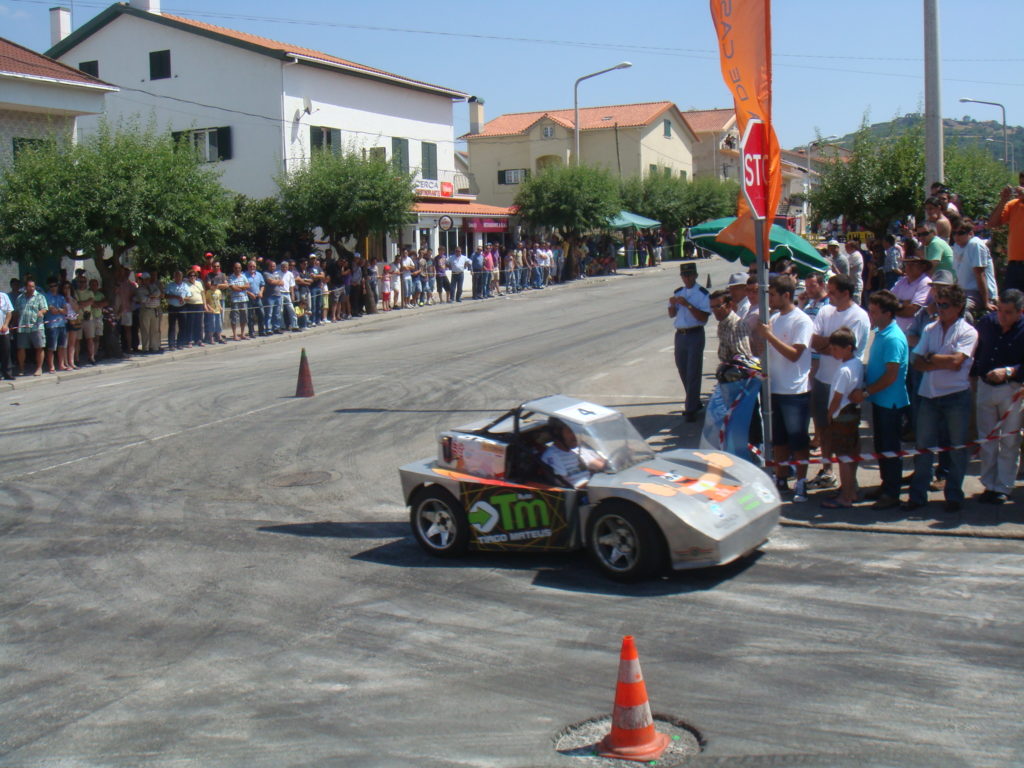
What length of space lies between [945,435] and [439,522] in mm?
4485

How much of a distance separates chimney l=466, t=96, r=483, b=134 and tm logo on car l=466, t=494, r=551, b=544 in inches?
2356

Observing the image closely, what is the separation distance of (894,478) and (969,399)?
3.10 feet

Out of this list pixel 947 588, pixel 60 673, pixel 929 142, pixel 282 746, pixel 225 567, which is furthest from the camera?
pixel 929 142

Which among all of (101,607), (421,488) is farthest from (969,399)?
(101,607)

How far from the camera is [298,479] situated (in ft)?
37.2

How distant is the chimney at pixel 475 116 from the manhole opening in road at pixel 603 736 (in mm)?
62928

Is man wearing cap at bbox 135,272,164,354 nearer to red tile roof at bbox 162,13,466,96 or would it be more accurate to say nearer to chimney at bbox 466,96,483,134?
red tile roof at bbox 162,13,466,96

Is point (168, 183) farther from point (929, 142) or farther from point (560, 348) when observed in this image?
point (929, 142)

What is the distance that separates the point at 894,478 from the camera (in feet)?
29.9

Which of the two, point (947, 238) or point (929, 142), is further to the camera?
point (929, 142)

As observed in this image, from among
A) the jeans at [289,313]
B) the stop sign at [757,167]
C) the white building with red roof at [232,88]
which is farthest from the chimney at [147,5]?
the stop sign at [757,167]

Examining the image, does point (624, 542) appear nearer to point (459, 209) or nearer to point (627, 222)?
point (459, 209)

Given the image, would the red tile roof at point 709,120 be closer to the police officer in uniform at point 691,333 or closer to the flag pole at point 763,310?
the police officer in uniform at point 691,333

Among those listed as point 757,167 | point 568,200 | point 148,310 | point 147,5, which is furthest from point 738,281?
point 147,5
